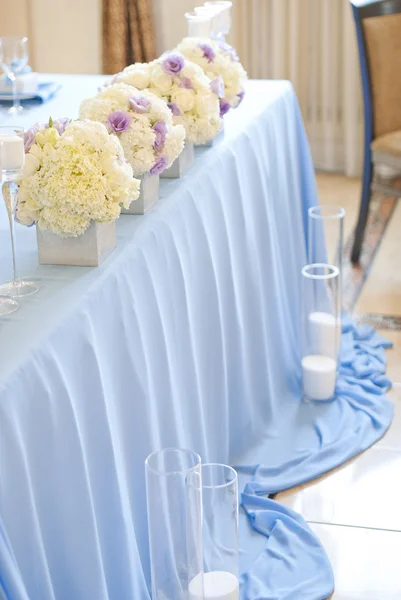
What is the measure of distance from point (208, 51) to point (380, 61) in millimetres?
1336

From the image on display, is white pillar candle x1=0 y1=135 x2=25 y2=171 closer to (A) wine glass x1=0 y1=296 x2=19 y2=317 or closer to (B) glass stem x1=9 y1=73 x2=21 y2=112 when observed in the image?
(A) wine glass x1=0 y1=296 x2=19 y2=317

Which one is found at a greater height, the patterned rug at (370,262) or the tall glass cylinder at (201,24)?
the tall glass cylinder at (201,24)

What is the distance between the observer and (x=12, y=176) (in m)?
1.74

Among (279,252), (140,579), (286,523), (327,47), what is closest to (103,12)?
(327,47)

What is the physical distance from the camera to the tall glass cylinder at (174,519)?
1.63 m

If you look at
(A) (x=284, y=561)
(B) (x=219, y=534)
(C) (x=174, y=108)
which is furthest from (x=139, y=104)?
(A) (x=284, y=561)

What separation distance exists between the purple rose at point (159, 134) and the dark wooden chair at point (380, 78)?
191cm

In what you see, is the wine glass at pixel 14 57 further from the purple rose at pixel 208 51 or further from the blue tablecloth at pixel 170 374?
the purple rose at pixel 208 51

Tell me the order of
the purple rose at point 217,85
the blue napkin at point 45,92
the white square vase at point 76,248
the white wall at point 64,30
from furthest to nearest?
the white wall at point 64,30 < the blue napkin at point 45,92 < the purple rose at point 217,85 < the white square vase at point 76,248

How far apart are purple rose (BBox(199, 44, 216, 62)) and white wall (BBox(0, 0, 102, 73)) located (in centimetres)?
288

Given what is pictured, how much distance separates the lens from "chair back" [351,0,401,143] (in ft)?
12.6

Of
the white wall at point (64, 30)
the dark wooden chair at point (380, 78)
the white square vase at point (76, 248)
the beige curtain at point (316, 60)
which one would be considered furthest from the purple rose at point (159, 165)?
the white wall at point (64, 30)

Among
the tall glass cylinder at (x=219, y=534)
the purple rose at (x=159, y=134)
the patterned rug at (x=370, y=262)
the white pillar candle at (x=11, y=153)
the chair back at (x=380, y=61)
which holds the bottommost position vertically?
the patterned rug at (x=370, y=262)

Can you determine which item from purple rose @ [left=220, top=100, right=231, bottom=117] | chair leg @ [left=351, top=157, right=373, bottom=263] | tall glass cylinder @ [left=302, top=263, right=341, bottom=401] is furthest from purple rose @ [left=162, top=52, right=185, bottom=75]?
chair leg @ [left=351, top=157, right=373, bottom=263]
